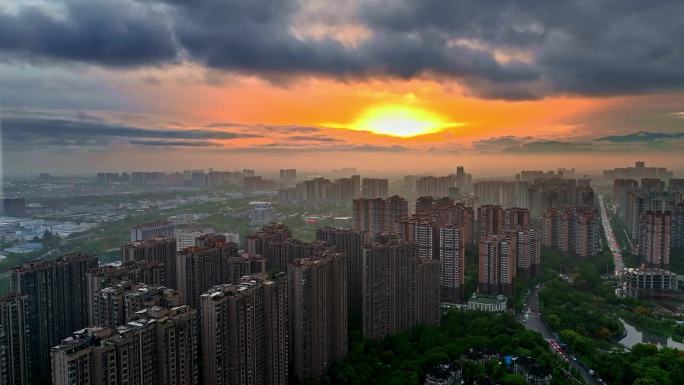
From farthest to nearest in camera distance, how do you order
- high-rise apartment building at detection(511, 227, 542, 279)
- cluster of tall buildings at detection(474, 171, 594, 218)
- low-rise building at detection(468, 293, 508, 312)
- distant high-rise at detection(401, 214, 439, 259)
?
1. cluster of tall buildings at detection(474, 171, 594, 218)
2. high-rise apartment building at detection(511, 227, 542, 279)
3. distant high-rise at detection(401, 214, 439, 259)
4. low-rise building at detection(468, 293, 508, 312)

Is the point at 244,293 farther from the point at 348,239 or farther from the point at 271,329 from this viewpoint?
the point at 348,239

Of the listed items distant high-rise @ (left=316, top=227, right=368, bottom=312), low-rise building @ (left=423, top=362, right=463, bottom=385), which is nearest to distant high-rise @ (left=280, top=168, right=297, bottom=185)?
distant high-rise @ (left=316, top=227, right=368, bottom=312)

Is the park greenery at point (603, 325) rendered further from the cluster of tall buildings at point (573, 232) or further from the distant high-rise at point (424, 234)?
the distant high-rise at point (424, 234)

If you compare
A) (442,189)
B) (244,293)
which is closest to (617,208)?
(442,189)

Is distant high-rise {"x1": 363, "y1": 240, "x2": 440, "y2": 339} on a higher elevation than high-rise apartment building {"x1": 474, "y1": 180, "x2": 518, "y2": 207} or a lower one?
lower

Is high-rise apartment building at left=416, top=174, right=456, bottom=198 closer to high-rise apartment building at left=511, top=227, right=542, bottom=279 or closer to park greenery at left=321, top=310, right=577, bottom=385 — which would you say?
high-rise apartment building at left=511, top=227, right=542, bottom=279

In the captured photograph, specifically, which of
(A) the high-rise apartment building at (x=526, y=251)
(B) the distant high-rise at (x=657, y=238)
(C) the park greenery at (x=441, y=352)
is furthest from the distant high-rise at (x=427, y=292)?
(B) the distant high-rise at (x=657, y=238)
